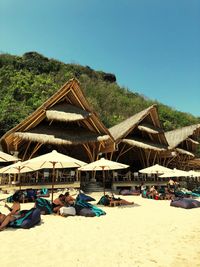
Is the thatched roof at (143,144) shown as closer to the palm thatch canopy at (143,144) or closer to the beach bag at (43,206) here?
the palm thatch canopy at (143,144)

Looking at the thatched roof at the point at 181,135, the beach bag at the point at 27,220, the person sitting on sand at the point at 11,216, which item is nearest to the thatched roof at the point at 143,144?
the thatched roof at the point at 181,135

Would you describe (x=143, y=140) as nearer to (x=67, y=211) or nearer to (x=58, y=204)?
(x=58, y=204)

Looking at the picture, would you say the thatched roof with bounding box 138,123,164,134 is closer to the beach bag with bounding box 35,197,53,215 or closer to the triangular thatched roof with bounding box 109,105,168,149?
the triangular thatched roof with bounding box 109,105,168,149

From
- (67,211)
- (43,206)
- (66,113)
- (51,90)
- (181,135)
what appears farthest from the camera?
(51,90)

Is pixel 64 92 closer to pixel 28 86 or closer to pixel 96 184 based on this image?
pixel 96 184

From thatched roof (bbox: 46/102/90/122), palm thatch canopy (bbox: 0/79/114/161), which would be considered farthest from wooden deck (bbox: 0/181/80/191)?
thatched roof (bbox: 46/102/90/122)

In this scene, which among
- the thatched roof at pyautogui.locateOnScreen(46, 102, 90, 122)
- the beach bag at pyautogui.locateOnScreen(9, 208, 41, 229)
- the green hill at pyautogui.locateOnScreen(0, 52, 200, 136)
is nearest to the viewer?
the beach bag at pyautogui.locateOnScreen(9, 208, 41, 229)

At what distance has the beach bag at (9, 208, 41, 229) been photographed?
20.2 ft

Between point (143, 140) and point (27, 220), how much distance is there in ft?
50.5

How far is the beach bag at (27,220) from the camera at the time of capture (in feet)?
20.2

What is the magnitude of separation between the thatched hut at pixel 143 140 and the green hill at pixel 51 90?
17.5 meters

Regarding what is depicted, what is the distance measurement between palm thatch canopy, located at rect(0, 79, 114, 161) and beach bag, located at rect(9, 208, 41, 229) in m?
8.35

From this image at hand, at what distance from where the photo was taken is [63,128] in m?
17.1

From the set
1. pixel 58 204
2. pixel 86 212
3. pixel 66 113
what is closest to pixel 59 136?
pixel 66 113
